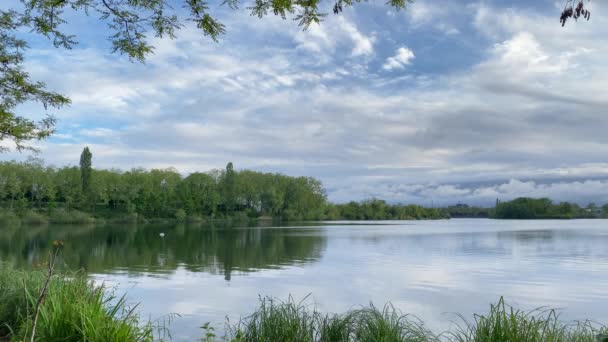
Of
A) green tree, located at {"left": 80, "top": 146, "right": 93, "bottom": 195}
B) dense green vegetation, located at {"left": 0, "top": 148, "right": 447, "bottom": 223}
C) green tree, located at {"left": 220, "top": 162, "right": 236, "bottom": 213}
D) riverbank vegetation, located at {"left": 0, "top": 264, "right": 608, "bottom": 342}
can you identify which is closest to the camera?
riverbank vegetation, located at {"left": 0, "top": 264, "right": 608, "bottom": 342}

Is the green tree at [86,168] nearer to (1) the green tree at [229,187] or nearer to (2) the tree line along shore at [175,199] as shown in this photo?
(2) the tree line along shore at [175,199]

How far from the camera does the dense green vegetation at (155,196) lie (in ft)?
279

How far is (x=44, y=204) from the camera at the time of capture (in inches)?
3595

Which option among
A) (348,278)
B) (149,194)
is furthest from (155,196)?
(348,278)

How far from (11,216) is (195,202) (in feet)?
131

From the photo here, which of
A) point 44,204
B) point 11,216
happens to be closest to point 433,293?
point 11,216

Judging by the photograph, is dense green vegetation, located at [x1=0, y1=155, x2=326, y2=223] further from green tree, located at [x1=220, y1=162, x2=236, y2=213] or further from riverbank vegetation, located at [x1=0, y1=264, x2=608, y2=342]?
riverbank vegetation, located at [x1=0, y1=264, x2=608, y2=342]

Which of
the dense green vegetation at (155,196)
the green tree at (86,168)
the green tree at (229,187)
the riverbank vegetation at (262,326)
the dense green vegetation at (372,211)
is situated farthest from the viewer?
the dense green vegetation at (372,211)

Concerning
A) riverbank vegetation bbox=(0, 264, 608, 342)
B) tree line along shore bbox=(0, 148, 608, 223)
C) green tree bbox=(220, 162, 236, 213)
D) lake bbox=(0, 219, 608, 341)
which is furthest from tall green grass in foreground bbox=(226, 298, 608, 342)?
green tree bbox=(220, 162, 236, 213)

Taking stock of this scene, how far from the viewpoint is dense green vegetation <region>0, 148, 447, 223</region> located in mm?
85162

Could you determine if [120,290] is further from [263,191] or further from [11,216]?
[263,191]

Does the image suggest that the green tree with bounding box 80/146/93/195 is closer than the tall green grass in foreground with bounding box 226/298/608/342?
No

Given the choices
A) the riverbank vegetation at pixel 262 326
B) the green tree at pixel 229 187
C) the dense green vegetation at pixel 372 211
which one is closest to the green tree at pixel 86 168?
the green tree at pixel 229 187

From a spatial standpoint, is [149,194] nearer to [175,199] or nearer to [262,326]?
[175,199]
